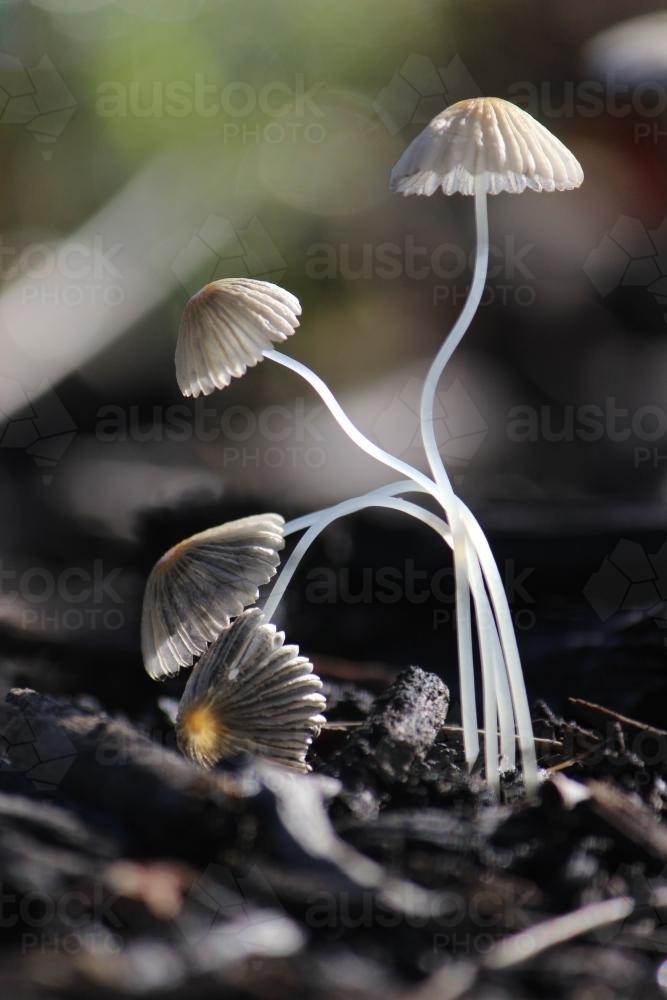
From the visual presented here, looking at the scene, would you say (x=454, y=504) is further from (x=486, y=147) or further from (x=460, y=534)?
(x=486, y=147)

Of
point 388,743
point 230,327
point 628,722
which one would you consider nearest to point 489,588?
point 388,743

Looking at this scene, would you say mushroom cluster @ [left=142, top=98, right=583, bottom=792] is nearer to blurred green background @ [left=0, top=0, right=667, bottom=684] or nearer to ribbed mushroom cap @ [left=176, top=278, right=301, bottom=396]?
ribbed mushroom cap @ [left=176, top=278, right=301, bottom=396]

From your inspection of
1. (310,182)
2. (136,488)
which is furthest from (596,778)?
(310,182)

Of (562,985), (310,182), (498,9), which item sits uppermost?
(498,9)

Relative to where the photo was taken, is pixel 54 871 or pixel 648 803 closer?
pixel 54 871

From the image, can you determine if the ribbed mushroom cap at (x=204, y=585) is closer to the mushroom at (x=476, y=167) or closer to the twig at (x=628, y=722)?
the mushroom at (x=476, y=167)

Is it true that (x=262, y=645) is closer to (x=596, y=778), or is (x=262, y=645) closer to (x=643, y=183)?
(x=596, y=778)

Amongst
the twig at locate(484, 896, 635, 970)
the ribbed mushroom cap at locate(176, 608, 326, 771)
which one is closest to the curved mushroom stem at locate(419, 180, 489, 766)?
the ribbed mushroom cap at locate(176, 608, 326, 771)
